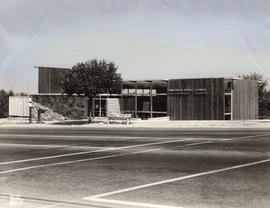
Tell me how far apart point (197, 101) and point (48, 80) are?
60.9ft

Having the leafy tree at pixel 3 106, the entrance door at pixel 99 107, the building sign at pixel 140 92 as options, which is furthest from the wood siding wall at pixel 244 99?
the leafy tree at pixel 3 106

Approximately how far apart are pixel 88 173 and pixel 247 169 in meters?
3.87

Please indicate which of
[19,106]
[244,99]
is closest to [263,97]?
[244,99]

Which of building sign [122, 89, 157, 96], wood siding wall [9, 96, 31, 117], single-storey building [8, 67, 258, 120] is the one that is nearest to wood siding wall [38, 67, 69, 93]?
single-storey building [8, 67, 258, 120]

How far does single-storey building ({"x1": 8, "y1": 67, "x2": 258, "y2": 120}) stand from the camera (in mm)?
40719

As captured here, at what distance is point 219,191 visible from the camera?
889 cm

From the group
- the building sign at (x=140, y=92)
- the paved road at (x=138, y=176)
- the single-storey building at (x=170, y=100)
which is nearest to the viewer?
the paved road at (x=138, y=176)

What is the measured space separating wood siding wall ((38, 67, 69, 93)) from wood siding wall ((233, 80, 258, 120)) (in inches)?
776

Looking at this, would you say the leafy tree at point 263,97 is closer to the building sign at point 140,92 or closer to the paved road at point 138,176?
the building sign at point 140,92

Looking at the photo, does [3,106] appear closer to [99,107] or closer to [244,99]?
[99,107]

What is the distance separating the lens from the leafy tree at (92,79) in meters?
37.4

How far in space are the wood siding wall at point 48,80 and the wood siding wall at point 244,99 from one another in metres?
19.7

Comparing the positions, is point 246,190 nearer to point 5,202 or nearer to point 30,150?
point 5,202

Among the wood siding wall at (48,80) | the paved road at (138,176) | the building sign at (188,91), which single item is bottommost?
the paved road at (138,176)
